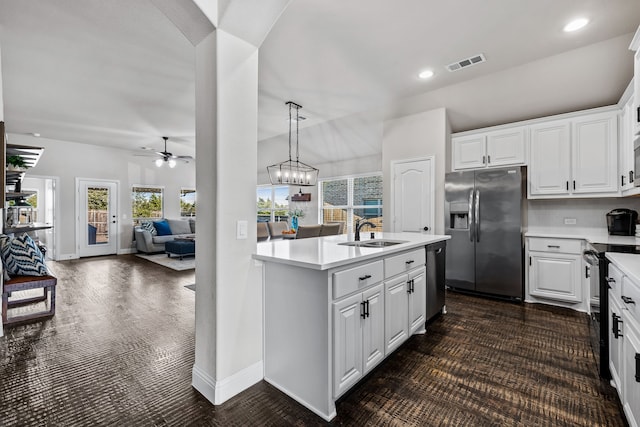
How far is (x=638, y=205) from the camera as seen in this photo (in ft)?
11.4

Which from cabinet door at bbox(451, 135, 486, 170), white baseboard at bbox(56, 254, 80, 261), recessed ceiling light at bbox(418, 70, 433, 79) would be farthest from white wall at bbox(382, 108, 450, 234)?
white baseboard at bbox(56, 254, 80, 261)

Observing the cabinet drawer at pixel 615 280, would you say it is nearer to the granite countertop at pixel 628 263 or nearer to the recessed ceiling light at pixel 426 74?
the granite countertop at pixel 628 263

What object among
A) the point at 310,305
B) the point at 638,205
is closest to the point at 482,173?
the point at 638,205

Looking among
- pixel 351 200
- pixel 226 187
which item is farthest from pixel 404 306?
pixel 351 200

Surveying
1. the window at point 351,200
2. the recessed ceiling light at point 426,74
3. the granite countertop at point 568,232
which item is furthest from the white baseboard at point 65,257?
the granite countertop at point 568,232

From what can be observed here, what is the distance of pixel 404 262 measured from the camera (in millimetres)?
2445

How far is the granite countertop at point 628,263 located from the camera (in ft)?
4.66

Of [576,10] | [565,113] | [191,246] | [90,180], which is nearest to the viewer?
[576,10]

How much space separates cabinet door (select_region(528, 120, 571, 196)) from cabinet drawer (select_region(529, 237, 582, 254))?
2.01 feet

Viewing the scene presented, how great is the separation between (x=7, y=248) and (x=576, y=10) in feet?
19.4

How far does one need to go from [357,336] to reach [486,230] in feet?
9.51

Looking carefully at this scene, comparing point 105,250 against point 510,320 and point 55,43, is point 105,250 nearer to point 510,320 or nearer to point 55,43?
point 55,43

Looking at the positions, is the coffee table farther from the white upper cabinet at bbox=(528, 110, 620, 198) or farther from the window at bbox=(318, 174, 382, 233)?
the white upper cabinet at bbox=(528, 110, 620, 198)

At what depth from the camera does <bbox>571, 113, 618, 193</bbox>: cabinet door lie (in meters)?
3.40
